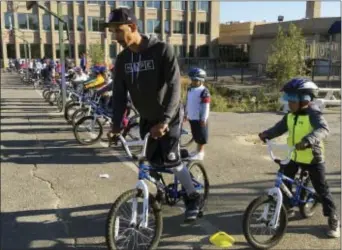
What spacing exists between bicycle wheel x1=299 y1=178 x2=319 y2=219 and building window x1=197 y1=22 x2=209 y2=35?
5892cm

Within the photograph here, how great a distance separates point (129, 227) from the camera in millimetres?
3586

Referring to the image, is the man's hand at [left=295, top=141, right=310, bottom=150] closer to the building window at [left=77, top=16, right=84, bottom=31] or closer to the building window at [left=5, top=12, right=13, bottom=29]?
the building window at [left=5, top=12, right=13, bottom=29]

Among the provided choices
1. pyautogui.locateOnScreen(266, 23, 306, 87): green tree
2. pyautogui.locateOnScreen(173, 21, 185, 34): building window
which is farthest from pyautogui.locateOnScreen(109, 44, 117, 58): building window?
pyautogui.locateOnScreen(266, 23, 306, 87): green tree

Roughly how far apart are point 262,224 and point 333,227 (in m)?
0.84

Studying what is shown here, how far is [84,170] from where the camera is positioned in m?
6.58

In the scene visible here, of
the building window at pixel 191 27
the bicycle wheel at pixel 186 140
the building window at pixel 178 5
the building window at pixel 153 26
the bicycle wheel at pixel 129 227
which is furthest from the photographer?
the building window at pixel 191 27

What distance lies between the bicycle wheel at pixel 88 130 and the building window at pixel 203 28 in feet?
181

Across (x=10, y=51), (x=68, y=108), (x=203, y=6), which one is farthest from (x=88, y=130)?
(x=203, y=6)

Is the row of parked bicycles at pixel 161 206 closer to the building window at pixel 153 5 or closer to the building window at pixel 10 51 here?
the building window at pixel 10 51

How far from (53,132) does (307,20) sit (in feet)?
107

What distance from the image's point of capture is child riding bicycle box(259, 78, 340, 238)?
3.69 meters

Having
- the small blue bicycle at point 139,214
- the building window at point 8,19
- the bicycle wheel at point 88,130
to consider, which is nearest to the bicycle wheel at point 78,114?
the bicycle wheel at point 88,130

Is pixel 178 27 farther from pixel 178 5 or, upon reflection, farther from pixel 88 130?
pixel 88 130

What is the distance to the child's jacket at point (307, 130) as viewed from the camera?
12.0ft
